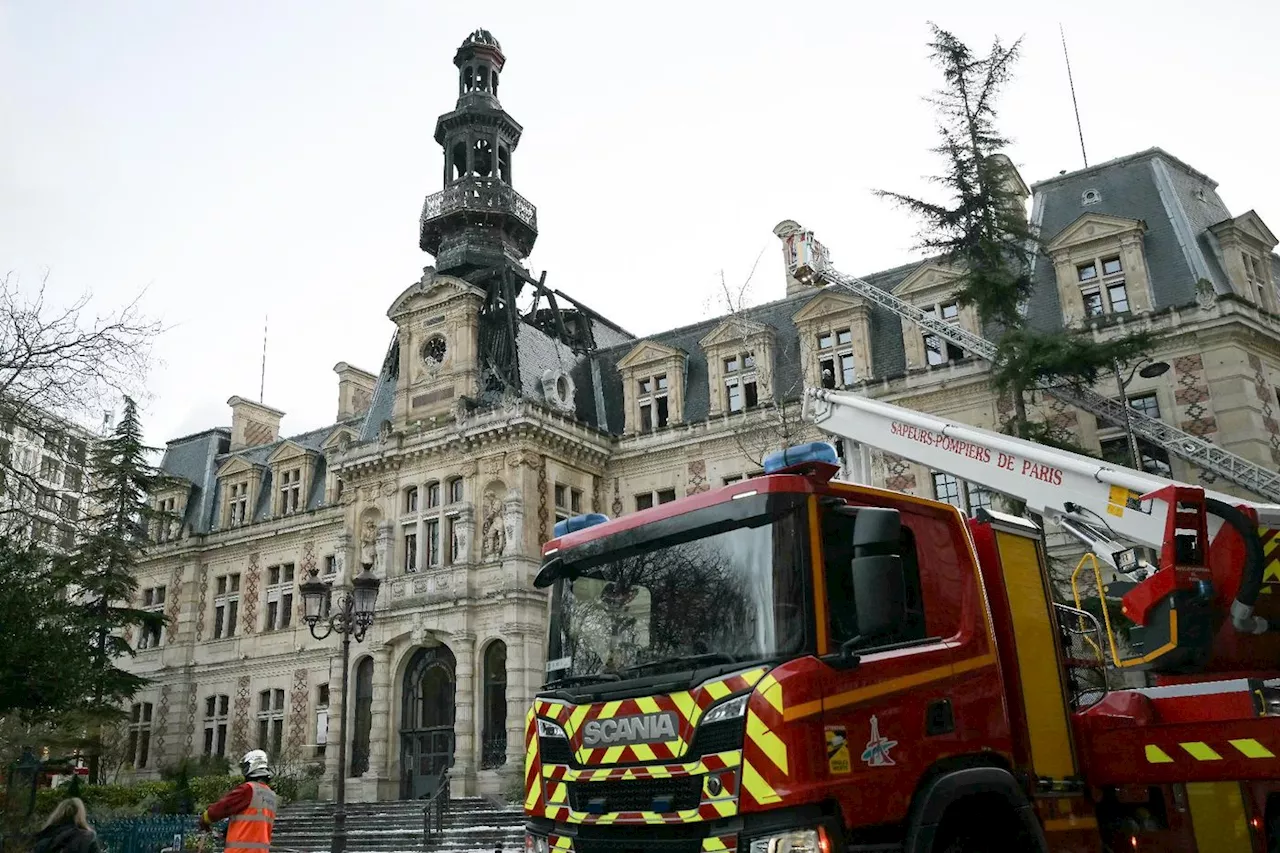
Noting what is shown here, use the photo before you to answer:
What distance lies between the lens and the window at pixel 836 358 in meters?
29.0

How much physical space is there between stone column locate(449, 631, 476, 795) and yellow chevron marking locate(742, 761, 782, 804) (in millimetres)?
23231

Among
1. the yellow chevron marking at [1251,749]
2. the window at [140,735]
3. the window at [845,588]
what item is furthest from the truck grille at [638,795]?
the window at [140,735]

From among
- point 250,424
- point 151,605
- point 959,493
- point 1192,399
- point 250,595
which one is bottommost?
point 959,493

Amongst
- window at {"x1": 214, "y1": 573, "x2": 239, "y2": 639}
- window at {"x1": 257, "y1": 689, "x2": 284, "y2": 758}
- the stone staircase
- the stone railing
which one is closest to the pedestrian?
the stone staircase

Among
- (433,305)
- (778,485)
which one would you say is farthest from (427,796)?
(778,485)

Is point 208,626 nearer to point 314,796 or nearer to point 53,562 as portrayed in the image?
point 314,796

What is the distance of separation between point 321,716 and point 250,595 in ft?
22.4

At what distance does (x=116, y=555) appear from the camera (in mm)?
32344

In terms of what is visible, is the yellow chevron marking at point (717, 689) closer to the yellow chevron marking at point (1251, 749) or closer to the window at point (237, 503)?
the yellow chevron marking at point (1251, 749)

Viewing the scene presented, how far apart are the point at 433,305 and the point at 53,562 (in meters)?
15.4

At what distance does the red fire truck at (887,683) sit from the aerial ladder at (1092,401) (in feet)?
43.4

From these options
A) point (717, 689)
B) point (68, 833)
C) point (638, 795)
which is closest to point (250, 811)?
point (68, 833)

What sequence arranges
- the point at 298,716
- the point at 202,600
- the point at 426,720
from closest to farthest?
the point at 426,720 < the point at 298,716 < the point at 202,600

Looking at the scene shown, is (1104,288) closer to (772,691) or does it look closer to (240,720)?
(772,691)
